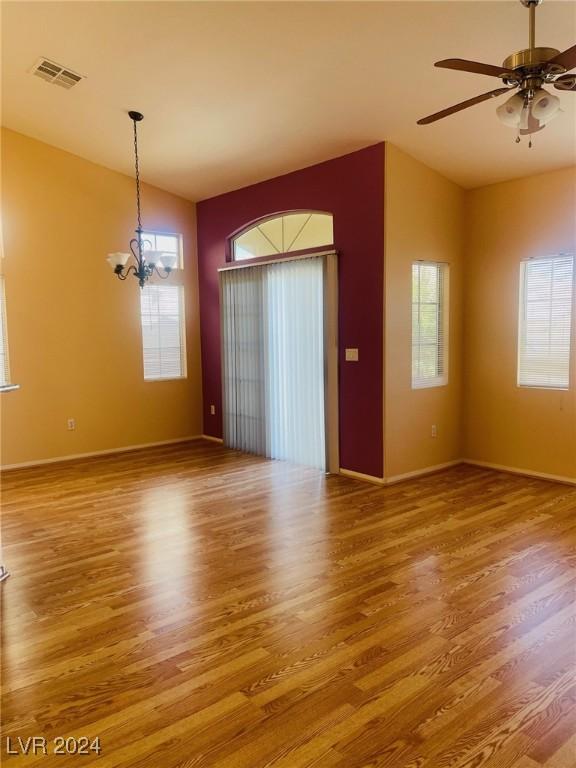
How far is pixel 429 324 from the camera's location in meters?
5.48

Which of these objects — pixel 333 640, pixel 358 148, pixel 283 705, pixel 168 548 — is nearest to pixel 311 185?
pixel 358 148

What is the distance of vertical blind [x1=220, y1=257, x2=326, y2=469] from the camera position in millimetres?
5566

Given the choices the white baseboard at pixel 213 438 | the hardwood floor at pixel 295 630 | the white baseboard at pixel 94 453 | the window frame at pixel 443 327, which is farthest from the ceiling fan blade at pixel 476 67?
the white baseboard at pixel 94 453

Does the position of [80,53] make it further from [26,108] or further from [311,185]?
[311,185]

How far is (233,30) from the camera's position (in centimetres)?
346

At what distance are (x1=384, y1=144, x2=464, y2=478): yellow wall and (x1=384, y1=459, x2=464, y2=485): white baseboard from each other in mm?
36

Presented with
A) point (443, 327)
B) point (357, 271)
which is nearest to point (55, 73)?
point (357, 271)

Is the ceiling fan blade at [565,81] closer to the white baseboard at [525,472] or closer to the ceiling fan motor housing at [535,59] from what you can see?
the ceiling fan motor housing at [535,59]

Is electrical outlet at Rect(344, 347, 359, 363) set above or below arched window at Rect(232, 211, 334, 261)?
below

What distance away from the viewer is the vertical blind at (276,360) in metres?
5.57

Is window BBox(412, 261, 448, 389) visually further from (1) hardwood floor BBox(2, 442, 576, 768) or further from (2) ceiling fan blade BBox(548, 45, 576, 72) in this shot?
(2) ceiling fan blade BBox(548, 45, 576, 72)

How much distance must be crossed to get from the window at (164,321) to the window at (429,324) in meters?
3.23

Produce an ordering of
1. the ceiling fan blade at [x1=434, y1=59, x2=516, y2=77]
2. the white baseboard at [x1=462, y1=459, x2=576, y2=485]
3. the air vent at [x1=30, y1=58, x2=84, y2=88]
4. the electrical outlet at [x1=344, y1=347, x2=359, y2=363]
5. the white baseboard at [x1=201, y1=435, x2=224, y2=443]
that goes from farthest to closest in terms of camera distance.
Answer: the white baseboard at [x1=201, y1=435, x2=224, y2=443] → the electrical outlet at [x1=344, y1=347, x2=359, y2=363] → the white baseboard at [x1=462, y1=459, x2=576, y2=485] → the air vent at [x1=30, y1=58, x2=84, y2=88] → the ceiling fan blade at [x1=434, y1=59, x2=516, y2=77]

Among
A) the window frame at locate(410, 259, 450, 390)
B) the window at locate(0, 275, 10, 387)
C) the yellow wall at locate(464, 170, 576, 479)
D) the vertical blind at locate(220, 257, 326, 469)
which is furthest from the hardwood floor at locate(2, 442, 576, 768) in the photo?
the window at locate(0, 275, 10, 387)
